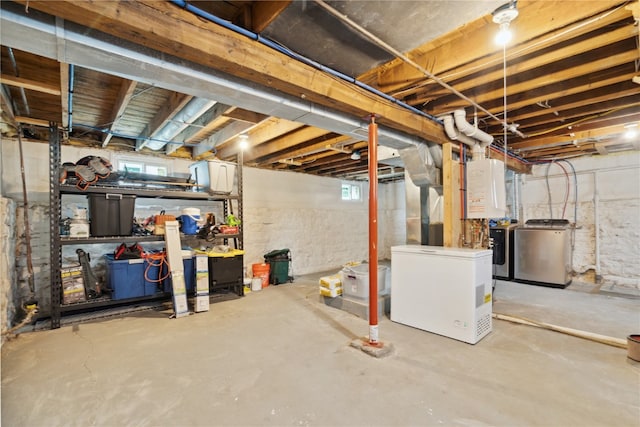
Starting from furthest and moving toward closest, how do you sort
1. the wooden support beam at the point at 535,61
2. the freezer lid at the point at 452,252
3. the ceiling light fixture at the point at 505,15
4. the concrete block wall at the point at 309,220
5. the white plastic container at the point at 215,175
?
the concrete block wall at the point at 309,220 < the white plastic container at the point at 215,175 < the freezer lid at the point at 452,252 < the wooden support beam at the point at 535,61 < the ceiling light fixture at the point at 505,15

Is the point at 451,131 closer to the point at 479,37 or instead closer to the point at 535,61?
the point at 535,61

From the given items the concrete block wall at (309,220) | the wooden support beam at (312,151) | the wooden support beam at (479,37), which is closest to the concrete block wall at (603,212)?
the concrete block wall at (309,220)

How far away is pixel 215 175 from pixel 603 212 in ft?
21.1

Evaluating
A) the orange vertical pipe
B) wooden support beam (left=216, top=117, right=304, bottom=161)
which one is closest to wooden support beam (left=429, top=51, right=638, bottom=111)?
the orange vertical pipe

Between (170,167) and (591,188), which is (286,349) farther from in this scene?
(591,188)

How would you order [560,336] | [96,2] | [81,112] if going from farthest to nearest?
[81,112] < [560,336] < [96,2]

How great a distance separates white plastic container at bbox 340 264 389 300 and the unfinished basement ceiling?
60.7 inches

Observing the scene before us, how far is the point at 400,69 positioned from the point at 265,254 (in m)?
3.89

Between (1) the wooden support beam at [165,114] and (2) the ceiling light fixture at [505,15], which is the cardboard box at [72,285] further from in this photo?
(2) the ceiling light fixture at [505,15]

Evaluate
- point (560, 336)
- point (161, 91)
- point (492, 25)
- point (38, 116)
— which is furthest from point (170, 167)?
point (560, 336)

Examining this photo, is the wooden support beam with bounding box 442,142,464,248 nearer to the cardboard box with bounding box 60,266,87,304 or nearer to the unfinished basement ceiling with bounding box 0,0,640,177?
the unfinished basement ceiling with bounding box 0,0,640,177

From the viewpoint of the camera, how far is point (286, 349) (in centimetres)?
250

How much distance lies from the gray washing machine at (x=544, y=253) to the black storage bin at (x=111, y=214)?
6.13 meters

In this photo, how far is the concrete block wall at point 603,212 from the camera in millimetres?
4609
